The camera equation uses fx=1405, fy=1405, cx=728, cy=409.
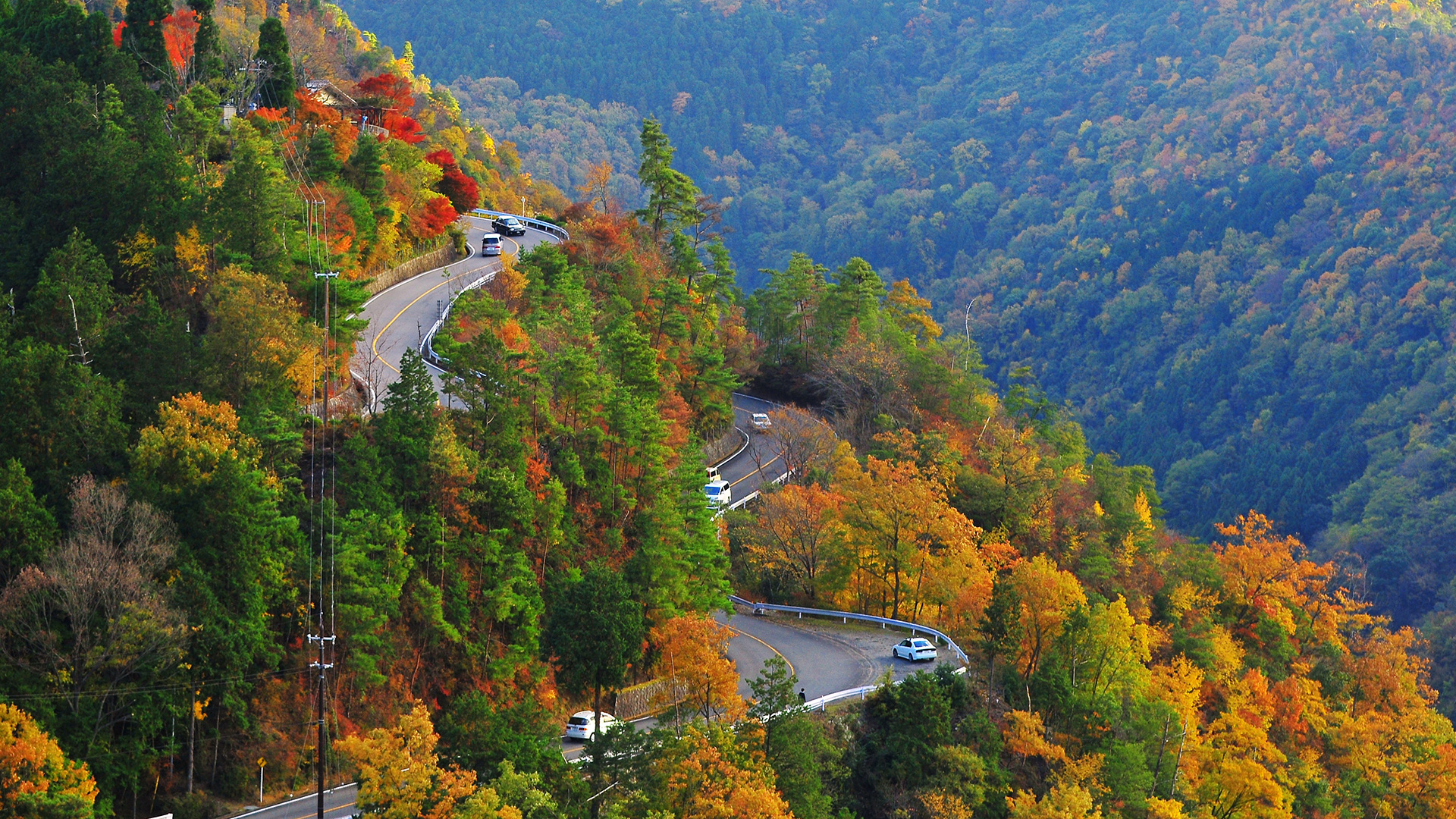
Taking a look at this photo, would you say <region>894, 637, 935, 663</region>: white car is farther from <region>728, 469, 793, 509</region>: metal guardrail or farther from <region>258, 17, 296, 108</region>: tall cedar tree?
<region>258, 17, 296, 108</region>: tall cedar tree

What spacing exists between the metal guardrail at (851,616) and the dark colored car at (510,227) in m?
30.4

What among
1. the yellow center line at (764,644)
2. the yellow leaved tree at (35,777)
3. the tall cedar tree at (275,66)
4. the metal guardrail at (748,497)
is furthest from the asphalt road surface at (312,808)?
the tall cedar tree at (275,66)

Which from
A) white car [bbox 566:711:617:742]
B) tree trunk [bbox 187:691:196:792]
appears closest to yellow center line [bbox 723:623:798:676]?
white car [bbox 566:711:617:742]

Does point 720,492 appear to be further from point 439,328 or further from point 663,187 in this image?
point 663,187

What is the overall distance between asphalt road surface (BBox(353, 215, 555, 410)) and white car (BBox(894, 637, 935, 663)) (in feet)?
62.5

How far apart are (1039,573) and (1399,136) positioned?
145 metres

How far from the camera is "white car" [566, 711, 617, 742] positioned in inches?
1631

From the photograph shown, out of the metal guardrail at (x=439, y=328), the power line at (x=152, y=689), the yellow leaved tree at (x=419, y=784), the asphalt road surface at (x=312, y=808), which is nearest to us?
the yellow leaved tree at (x=419, y=784)

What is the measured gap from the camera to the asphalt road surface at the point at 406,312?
171 ft

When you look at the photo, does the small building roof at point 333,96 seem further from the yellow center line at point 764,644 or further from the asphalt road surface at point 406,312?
the yellow center line at point 764,644

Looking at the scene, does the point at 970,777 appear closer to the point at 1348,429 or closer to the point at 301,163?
the point at 301,163

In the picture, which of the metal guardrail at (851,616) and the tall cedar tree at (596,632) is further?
the metal guardrail at (851,616)

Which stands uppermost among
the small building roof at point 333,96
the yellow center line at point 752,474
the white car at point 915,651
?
the small building roof at point 333,96

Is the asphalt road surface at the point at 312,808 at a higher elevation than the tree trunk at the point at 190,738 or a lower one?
lower
